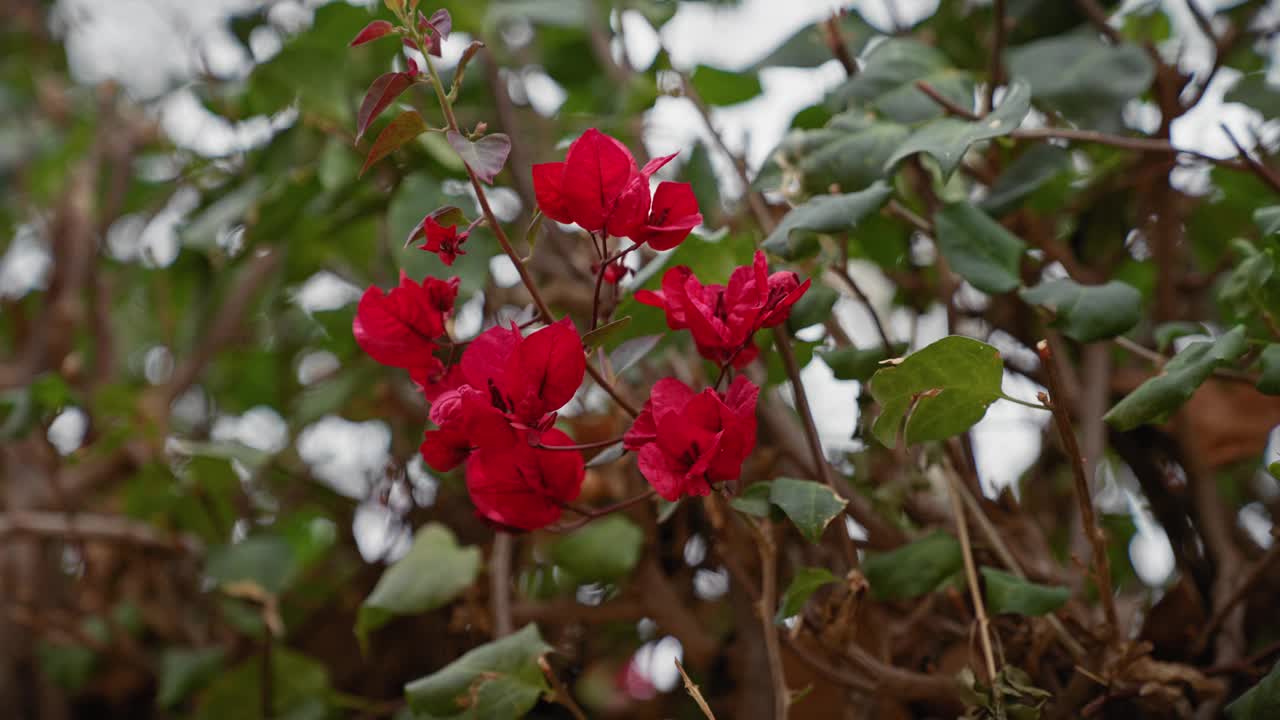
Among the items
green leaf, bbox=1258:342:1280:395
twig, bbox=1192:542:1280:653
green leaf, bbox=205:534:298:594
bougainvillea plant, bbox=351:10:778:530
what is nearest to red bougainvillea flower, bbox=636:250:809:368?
bougainvillea plant, bbox=351:10:778:530

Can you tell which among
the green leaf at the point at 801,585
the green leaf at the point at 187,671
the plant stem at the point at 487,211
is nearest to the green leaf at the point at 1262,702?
the green leaf at the point at 801,585

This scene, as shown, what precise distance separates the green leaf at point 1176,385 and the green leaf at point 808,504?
0.42 feet

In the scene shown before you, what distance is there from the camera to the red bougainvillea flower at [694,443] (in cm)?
39

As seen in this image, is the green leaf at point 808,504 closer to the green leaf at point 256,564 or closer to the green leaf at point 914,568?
the green leaf at point 914,568

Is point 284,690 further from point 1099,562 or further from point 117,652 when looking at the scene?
point 1099,562

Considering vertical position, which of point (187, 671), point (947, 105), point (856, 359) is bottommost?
point (187, 671)

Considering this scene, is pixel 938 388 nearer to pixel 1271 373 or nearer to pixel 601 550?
pixel 1271 373

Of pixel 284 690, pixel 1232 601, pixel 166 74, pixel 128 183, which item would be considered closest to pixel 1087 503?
pixel 1232 601

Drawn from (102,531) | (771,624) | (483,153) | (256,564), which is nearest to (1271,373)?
(771,624)

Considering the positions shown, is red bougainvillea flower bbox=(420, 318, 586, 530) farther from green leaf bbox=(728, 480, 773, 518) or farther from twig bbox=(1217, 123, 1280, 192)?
twig bbox=(1217, 123, 1280, 192)

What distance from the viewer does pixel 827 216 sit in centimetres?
48

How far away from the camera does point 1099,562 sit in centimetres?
48

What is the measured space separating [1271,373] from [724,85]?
42 cm

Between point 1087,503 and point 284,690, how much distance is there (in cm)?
61
